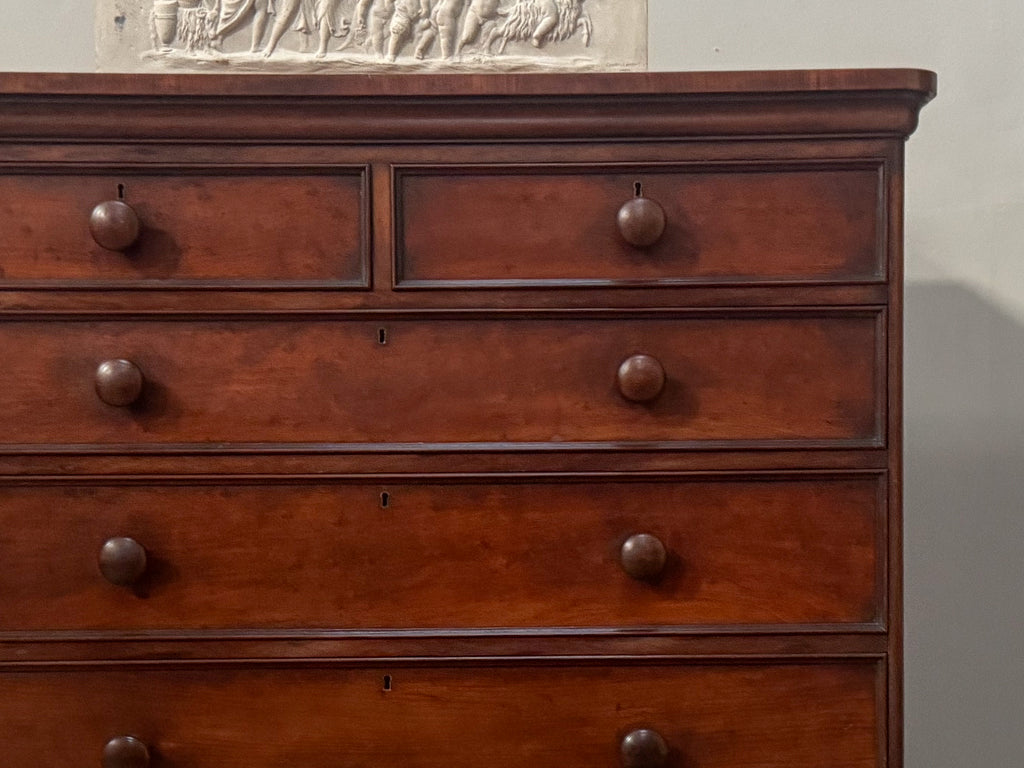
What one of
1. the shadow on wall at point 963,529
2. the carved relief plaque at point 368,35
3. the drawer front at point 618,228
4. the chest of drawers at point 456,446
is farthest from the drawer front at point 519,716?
the carved relief plaque at point 368,35

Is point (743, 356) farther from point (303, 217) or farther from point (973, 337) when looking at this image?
point (973, 337)

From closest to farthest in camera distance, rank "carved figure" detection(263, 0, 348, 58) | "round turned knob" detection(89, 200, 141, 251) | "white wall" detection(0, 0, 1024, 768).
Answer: "round turned knob" detection(89, 200, 141, 251)
"carved figure" detection(263, 0, 348, 58)
"white wall" detection(0, 0, 1024, 768)

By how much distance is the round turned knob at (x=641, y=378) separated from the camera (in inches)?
47.4

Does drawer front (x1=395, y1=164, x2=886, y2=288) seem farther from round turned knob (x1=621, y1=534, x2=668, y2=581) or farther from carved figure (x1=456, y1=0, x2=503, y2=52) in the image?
carved figure (x1=456, y1=0, x2=503, y2=52)

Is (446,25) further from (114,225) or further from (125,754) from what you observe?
(125,754)

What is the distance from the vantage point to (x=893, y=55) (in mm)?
1927

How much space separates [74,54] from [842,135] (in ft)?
4.84

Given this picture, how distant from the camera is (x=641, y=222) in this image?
3.93ft

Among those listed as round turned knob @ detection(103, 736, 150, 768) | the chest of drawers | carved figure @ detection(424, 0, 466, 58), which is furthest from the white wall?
round turned knob @ detection(103, 736, 150, 768)

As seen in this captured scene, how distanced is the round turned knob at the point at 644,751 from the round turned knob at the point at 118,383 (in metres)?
0.73

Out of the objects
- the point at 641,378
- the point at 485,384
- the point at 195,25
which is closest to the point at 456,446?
the point at 485,384

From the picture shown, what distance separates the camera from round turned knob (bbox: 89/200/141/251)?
118 cm

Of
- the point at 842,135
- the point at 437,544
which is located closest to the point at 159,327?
the point at 437,544

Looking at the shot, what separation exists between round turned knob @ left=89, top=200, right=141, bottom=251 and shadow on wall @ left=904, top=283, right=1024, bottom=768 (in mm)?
1446
